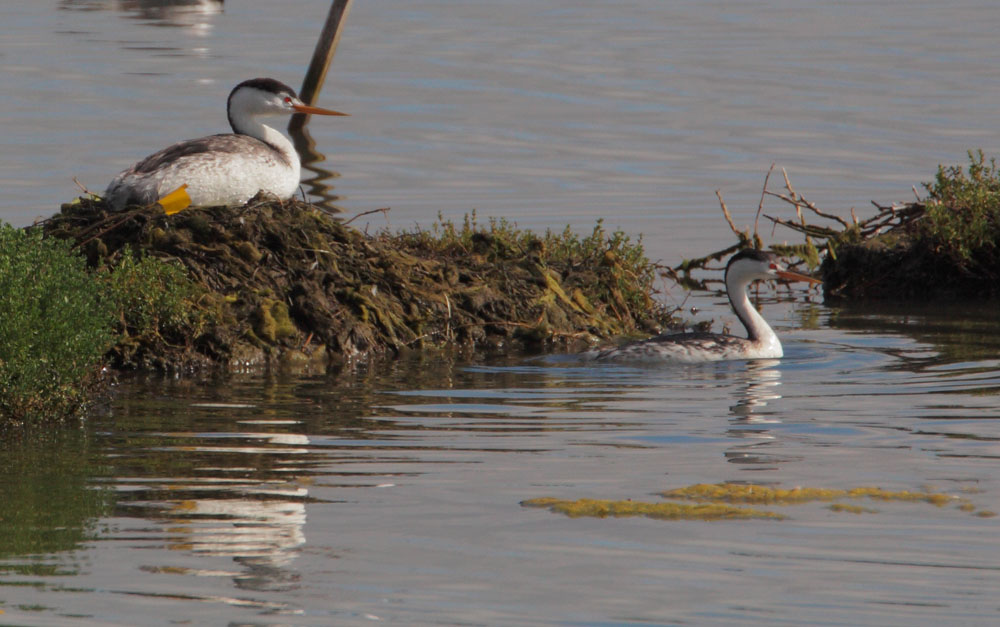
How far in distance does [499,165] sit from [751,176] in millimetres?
3941

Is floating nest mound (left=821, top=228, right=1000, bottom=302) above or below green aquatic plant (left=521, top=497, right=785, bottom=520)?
above

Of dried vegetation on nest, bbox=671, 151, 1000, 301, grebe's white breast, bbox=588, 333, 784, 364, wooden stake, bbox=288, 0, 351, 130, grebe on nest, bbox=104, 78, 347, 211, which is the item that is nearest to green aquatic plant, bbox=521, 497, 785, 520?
grebe's white breast, bbox=588, 333, 784, 364

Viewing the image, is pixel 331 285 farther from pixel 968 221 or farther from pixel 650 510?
pixel 968 221

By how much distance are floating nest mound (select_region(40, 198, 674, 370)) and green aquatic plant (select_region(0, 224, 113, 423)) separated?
1.96 metres

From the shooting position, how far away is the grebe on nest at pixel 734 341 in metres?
14.2

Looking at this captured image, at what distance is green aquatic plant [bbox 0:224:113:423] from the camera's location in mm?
10547

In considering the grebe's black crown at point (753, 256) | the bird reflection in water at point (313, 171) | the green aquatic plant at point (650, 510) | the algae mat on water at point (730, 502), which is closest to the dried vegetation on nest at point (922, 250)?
the grebe's black crown at point (753, 256)

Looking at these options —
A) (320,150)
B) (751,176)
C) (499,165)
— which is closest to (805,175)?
(751,176)

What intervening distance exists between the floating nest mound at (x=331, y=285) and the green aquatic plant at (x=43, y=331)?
6.42ft

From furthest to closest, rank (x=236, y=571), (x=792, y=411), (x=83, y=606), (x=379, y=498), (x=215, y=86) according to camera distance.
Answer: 1. (x=215, y=86)
2. (x=792, y=411)
3. (x=379, y=498)
4. (x=236, y=571)
5. (x=83, y=606)

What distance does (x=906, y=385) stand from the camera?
42.1 feet

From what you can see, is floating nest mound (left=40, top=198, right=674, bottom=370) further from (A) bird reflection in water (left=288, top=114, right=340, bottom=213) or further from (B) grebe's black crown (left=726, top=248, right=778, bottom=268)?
(A) bird reflection in water (left=288, top=114, right=340, bottom=213)

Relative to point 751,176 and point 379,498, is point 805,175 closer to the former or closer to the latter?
point 751,176

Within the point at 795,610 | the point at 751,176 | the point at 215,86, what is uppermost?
the point at 215,86
